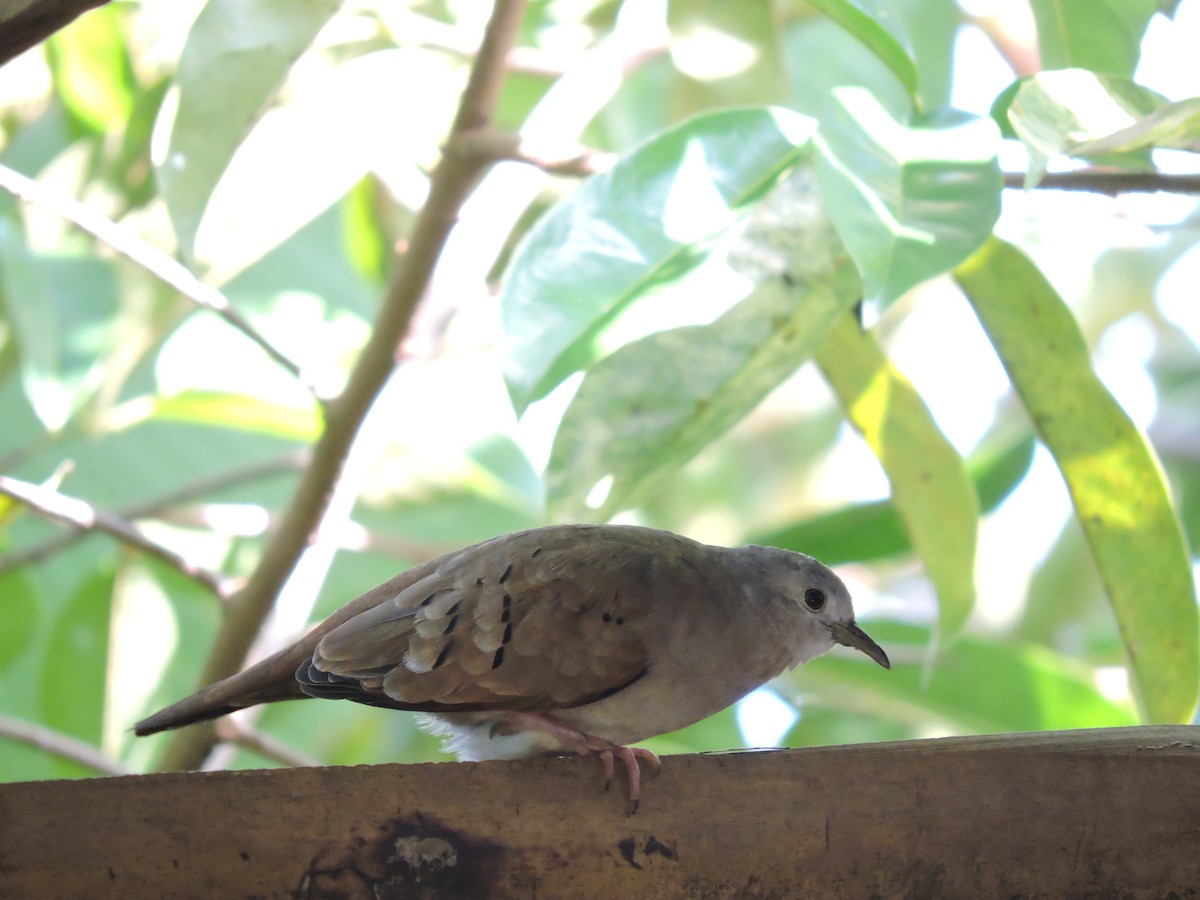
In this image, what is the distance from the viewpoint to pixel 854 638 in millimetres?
1738

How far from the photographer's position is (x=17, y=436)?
14.3ft

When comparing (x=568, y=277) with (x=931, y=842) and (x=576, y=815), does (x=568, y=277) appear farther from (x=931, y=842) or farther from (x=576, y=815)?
(x=931, y=842)

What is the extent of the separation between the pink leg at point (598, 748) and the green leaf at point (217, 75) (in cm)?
76

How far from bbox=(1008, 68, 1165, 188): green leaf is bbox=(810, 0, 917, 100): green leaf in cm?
23

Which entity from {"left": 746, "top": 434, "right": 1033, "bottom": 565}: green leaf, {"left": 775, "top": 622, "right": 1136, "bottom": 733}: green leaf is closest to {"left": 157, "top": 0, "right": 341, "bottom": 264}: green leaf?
{"left": 746, "top": 434, "right": 1033, "bottom": 565}: green leaf

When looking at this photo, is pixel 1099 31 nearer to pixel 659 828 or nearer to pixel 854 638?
pixel 854 638

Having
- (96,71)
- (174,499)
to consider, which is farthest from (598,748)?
(96,71)

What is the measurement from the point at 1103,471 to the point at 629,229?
69 cm

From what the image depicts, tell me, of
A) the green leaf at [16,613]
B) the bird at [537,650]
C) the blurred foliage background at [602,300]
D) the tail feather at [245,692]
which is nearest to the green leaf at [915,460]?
the blurred foliage background at [602,300]

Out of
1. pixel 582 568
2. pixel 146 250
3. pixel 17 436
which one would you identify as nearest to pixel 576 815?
pixel 582 568

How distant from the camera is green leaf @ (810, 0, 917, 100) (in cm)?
140

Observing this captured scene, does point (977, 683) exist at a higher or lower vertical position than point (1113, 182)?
lower

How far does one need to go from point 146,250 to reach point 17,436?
302cm

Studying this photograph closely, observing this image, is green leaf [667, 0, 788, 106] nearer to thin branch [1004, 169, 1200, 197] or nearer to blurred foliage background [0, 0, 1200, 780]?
blurred foliage background [0, 0, 1200, 780]
